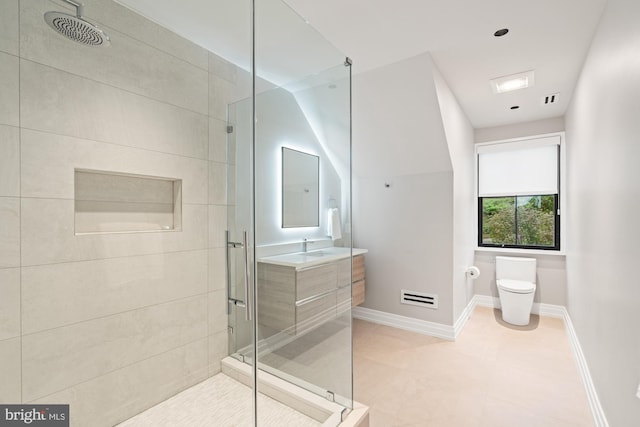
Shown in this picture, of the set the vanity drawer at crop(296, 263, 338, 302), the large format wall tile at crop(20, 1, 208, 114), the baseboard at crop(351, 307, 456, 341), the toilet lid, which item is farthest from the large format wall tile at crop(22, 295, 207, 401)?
the toilet lid

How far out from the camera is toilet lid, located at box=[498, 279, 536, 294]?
3.47 metres

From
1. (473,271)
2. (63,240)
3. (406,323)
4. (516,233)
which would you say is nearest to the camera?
(63,240)

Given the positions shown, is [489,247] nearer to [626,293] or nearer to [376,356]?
[376,356]

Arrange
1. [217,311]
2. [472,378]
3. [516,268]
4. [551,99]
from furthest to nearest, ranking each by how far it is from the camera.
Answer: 1. [516,268]
2. [551,99]
3. [472,378]
4. [217,311]

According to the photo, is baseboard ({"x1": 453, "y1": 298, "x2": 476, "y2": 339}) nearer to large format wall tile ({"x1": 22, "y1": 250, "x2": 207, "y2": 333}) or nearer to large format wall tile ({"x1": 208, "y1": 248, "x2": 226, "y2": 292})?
large format wall tile ({"x1": 208, "y1": 248, "x2": 226, "y2": 292})

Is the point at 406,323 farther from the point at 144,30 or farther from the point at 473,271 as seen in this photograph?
the point at 144,30

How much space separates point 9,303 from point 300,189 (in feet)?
4.59

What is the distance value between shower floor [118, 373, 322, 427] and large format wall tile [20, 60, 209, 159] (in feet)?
4.86

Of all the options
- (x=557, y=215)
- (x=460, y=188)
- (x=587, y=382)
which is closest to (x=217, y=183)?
(x=460, y=188)

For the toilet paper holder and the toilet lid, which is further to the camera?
the toilet paper holder

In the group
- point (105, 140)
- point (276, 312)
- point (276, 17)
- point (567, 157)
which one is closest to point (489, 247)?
point (567, 157)

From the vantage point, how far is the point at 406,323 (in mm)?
3416

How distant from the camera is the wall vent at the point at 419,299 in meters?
3.25

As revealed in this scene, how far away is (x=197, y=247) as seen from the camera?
6.38 ft
